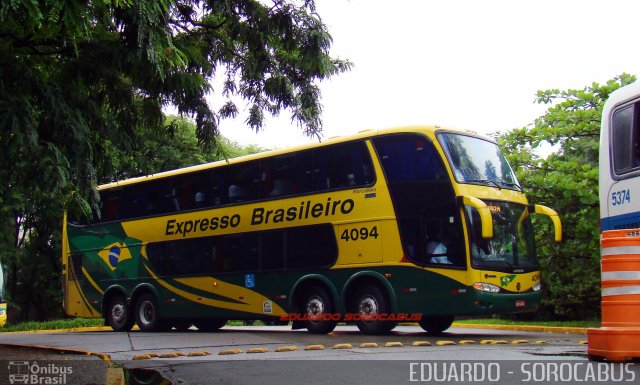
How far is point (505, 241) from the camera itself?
15086 millimetres

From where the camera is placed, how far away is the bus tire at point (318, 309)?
1633 cm

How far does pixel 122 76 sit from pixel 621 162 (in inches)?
286

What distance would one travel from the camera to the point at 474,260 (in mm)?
14469

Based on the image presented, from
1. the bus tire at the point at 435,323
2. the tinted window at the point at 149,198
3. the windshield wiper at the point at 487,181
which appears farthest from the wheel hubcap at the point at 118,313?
the windshield wiper at the point at 487,181

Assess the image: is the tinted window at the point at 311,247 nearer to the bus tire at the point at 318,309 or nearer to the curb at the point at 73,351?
the bus tire at the point at 318,309

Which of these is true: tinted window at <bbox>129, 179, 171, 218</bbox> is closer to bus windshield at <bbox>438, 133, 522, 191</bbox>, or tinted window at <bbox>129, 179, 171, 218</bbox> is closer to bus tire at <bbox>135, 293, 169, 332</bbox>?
bus tire at <bbox>135, 293, 169, 332</bbox>

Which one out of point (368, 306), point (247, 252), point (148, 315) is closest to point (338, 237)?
point (368, 306)

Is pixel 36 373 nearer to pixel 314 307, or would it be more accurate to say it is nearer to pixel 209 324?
pixel 314 307

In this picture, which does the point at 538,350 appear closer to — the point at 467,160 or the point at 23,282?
the point at 467,160

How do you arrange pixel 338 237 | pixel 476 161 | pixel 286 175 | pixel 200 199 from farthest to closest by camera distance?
pixel 200 199 < pixel 286 175 < pixel 338 237 < pixel 476 161

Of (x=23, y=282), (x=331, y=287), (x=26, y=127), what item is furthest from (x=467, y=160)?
(x=23, y=282)

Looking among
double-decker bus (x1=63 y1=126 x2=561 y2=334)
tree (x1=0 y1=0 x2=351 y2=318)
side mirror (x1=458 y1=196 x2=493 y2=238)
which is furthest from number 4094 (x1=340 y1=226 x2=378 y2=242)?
tree (x1=0 y1=0 x2=351 y2=318)

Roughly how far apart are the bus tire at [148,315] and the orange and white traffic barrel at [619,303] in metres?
13.4

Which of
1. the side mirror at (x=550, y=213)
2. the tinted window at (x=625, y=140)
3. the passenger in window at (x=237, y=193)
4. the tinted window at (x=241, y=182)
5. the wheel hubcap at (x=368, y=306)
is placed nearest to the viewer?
the tinted window at (x=625, y=140)
